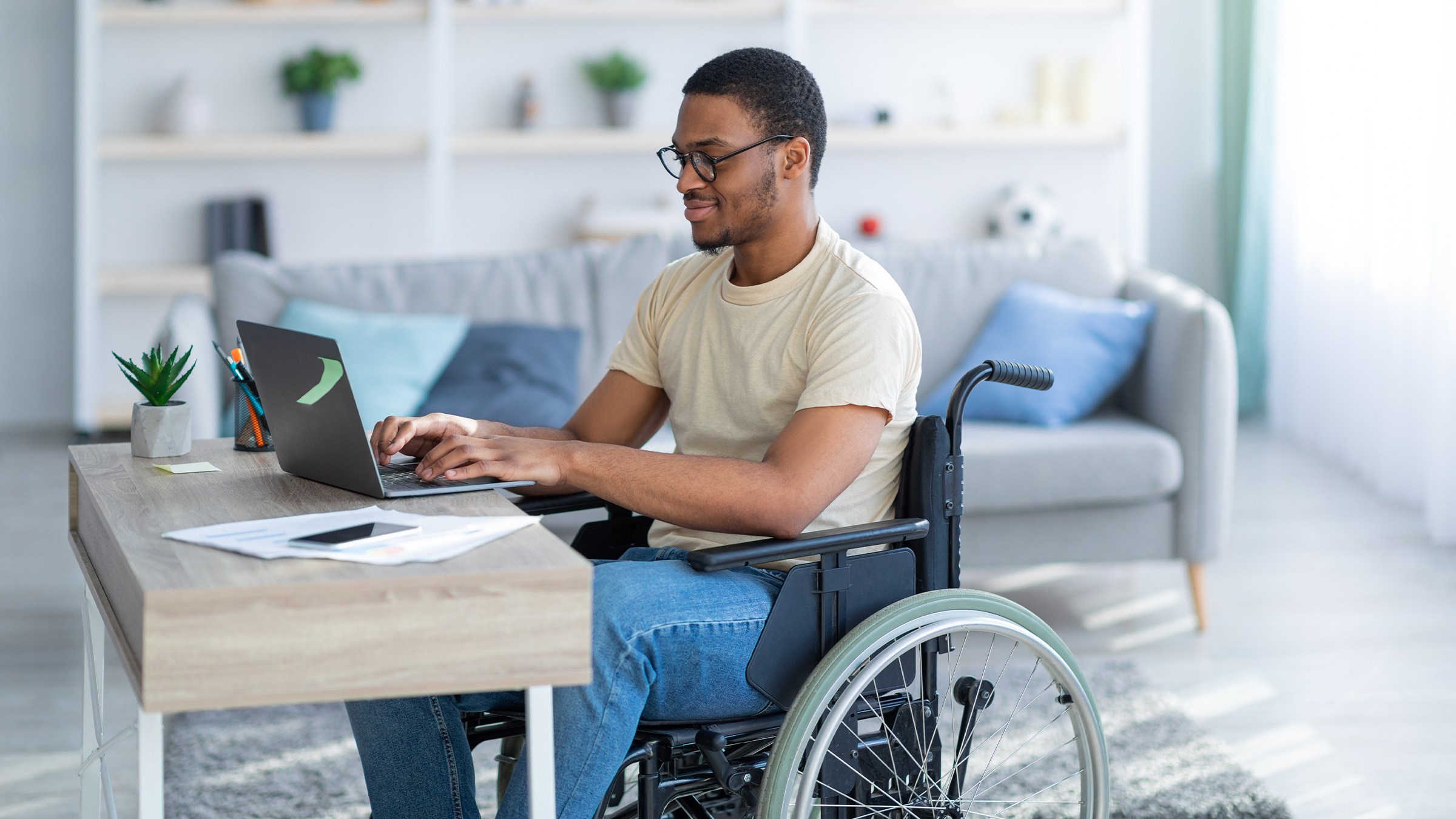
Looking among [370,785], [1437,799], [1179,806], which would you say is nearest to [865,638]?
Answer: [370,785]

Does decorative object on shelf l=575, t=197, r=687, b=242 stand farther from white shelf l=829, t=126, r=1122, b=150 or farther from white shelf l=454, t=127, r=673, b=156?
white shelf l=829, t=126, r=1122, b=150

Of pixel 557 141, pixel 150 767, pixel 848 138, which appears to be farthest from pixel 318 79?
pixel 150 767

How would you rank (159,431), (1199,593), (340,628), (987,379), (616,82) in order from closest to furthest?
(340,628)
(987,379)
(159,431)
(1199,593)
(616,82)

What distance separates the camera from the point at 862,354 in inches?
61.2

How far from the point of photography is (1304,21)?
193 inches

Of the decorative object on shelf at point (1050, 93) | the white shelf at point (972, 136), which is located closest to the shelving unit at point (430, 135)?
the white shelf at point (972, 136)

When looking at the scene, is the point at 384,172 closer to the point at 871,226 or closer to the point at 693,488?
the point at 871,226

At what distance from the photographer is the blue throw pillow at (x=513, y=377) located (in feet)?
9.79

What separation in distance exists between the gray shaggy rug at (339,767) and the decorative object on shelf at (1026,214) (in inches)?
111

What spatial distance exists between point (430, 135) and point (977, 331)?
2499mm

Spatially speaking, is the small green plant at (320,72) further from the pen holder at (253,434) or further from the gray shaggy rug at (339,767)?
the pen holder at (253,434)

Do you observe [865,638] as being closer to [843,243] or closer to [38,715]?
[843,243]

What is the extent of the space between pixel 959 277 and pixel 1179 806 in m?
1.62

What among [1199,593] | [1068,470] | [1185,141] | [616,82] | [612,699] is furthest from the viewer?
[1185,141]
